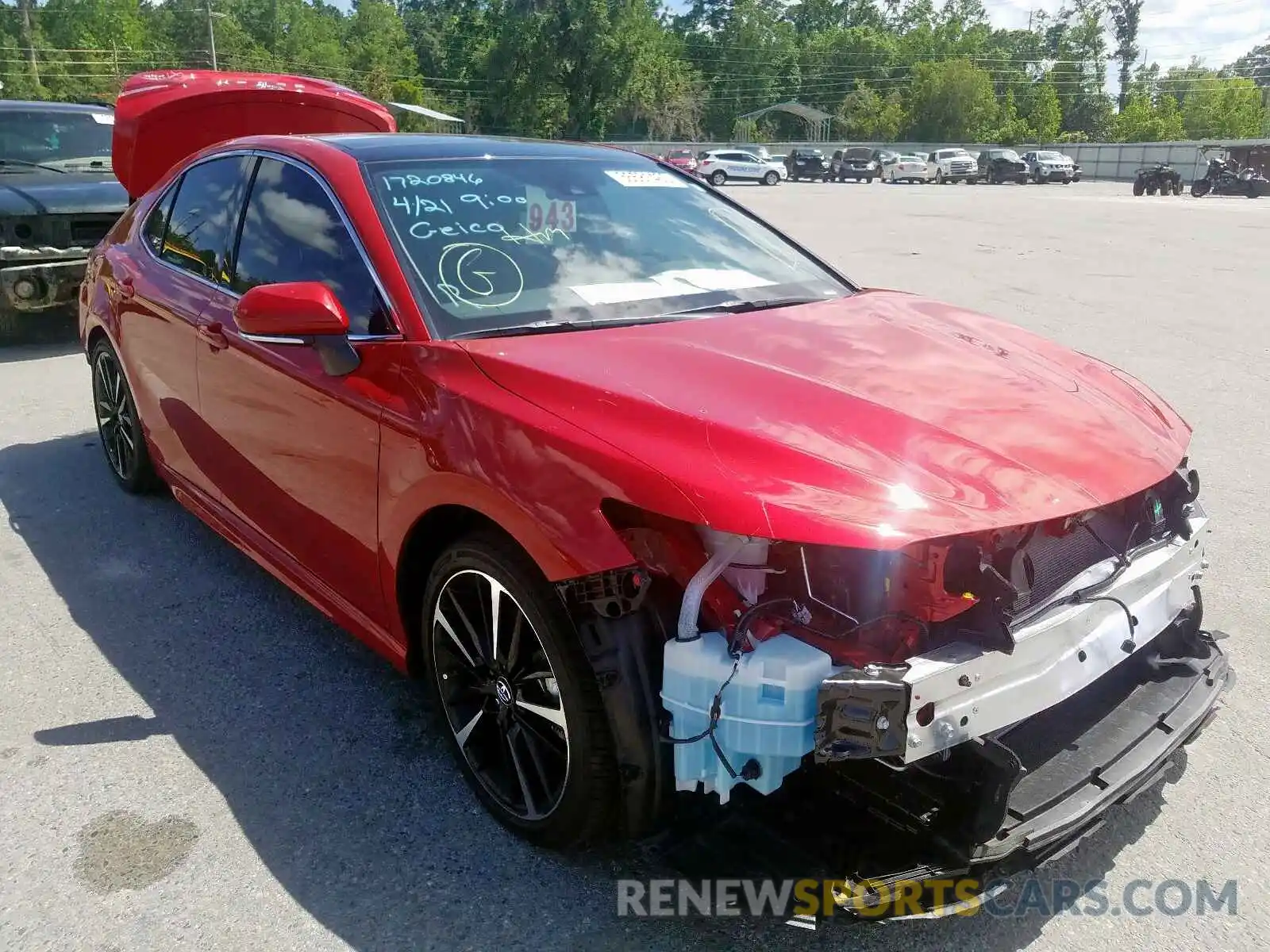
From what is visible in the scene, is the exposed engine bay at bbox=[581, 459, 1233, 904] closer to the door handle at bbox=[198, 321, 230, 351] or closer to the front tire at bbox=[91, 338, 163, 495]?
the door handle at bbox=[198, 321, 230, 351]

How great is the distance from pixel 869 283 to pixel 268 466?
983cm

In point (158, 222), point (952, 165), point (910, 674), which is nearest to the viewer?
point (910, 674)

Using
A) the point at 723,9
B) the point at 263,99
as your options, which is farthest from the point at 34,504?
the point at 723,9

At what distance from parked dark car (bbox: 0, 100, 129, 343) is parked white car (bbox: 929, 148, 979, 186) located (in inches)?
1849

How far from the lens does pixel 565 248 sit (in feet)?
10.7

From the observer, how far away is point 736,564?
2.17 m

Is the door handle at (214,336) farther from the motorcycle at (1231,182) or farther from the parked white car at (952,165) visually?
the parked white car at (952,165)

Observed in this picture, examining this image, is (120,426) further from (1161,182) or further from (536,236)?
(1161,182)

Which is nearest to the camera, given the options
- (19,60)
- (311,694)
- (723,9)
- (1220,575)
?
(311,694)

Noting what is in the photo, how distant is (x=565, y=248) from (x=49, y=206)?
6732 mm

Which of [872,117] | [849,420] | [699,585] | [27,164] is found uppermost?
[872,117]

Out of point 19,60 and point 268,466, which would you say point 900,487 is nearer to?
point 268,466

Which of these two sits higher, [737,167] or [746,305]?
[737,167]

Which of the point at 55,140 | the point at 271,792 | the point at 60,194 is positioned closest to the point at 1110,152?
the point at 55,140
